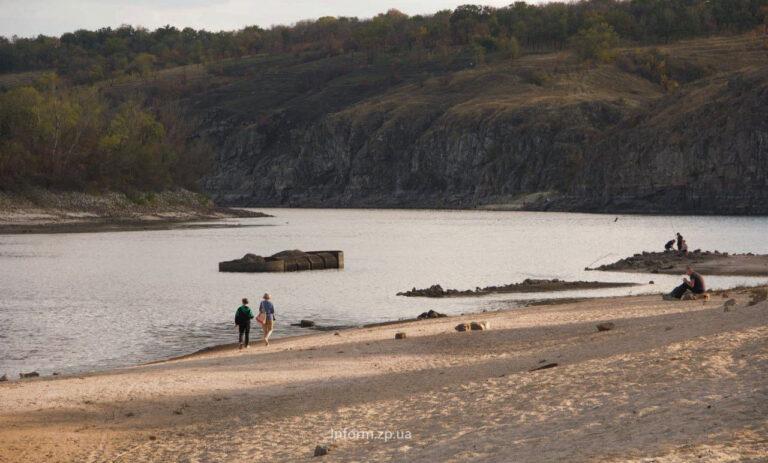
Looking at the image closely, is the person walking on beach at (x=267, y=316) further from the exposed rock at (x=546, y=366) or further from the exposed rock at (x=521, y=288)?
the exposed rock at (x=521, y=288)

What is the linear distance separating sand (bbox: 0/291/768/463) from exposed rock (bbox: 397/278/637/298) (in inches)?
944

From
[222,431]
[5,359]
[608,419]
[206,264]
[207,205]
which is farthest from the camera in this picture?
[207,205]

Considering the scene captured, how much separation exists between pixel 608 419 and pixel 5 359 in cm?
2227

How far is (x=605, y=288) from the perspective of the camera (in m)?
57.4

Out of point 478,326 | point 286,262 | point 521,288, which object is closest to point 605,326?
point 478,326

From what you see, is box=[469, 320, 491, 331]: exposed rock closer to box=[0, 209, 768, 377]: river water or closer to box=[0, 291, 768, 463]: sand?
box=[0, 291, 768, 463]: sand

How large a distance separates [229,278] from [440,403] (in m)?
49.2

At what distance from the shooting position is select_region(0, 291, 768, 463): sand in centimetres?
1659

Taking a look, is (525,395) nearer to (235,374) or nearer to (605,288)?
(235,374)

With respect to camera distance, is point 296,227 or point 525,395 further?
point 296,227

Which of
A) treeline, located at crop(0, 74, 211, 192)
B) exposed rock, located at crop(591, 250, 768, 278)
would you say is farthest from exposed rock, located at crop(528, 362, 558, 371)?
treeline, located at crop(0, 74, 211, 192)

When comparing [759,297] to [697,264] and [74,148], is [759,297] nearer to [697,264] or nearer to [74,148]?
[697,264]

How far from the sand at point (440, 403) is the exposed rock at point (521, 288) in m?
24.0

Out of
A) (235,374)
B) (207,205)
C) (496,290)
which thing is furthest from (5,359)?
(207,205)
